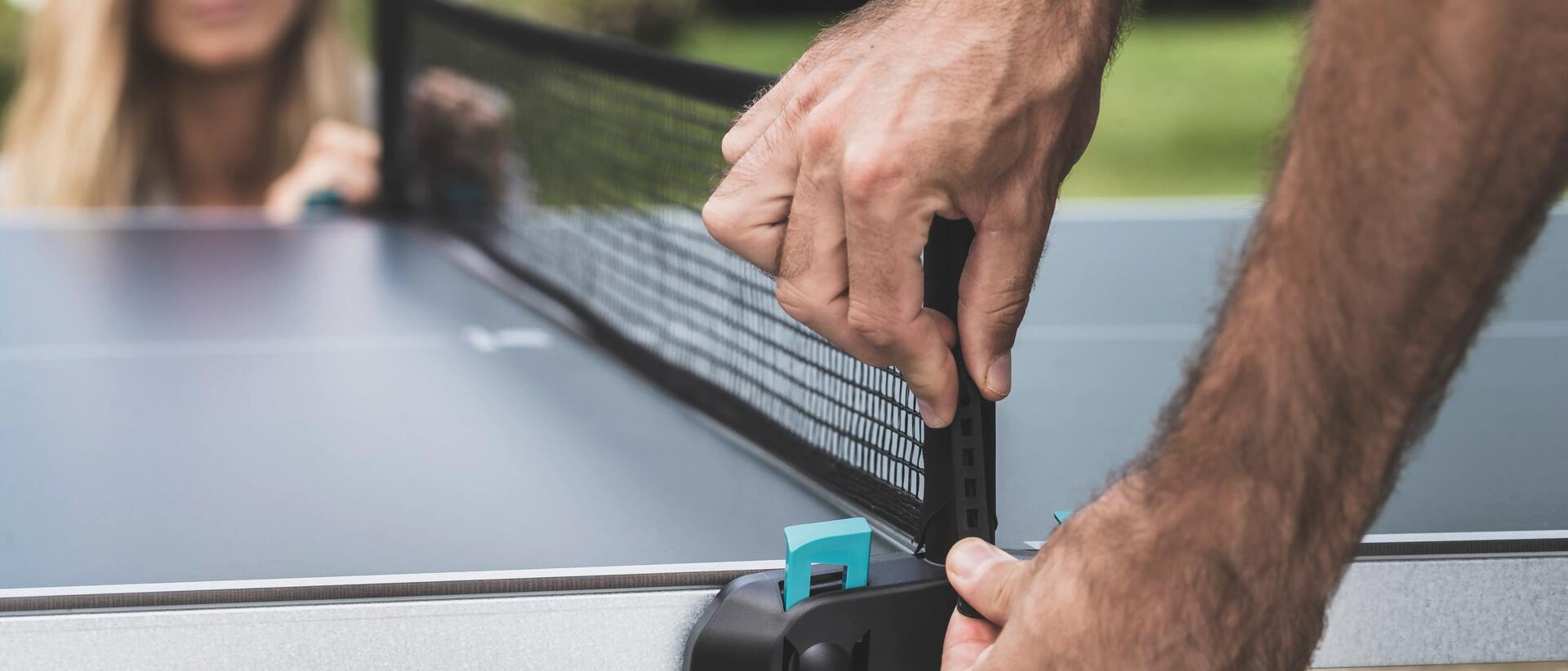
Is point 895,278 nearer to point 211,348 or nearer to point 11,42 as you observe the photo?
point 211,348

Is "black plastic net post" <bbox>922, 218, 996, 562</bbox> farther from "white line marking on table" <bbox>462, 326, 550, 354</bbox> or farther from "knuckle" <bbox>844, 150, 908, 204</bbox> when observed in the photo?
"white line marking on table" <bbox>462, 326, 550, 354</bbox>

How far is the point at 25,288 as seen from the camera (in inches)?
69.8

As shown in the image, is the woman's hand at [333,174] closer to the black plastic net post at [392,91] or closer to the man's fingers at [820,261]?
the black plastic net post at [392,91]

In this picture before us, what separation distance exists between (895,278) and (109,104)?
124 inches

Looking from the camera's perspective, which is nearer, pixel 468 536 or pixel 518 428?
pixel 468 536

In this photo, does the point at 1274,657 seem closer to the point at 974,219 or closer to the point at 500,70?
the point at 974,219

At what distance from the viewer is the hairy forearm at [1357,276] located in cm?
58

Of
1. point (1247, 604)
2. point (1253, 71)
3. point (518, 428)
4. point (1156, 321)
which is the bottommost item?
point (1253, 71)

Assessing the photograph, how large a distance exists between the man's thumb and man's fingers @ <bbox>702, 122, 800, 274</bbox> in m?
0.20

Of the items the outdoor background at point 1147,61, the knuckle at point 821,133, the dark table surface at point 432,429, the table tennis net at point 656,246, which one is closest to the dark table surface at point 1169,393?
the dark table surface at point 432,429

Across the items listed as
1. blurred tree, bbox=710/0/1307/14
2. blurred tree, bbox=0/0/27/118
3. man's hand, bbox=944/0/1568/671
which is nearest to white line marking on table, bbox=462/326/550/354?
man's hand, bbox=944/0/1568/671

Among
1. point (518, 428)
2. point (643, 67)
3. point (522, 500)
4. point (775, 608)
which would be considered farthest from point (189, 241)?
point (775, 608)

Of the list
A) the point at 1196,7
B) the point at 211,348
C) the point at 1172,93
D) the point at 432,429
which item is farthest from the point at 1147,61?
the point at 432,429

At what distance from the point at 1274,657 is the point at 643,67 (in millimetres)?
913
